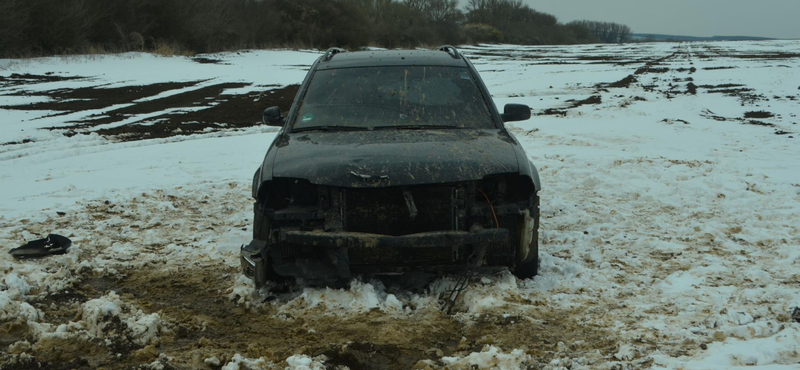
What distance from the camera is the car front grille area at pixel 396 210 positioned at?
4.40m

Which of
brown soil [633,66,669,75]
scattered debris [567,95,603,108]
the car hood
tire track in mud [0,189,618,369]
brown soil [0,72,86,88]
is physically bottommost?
tire track in mud [0,189,618,369]

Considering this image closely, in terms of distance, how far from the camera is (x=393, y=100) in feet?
18.2

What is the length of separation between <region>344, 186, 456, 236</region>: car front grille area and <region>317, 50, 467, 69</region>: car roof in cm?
186

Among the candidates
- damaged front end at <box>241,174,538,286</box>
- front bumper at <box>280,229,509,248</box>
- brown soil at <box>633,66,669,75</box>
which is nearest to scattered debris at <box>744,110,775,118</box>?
damaged front end at <box>241,174,538,286</box>

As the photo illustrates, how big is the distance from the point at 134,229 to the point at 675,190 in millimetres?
5784

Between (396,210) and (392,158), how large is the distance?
1.13ft

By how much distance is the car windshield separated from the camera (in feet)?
17.6

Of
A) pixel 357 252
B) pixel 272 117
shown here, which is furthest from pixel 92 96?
pixel 357 252

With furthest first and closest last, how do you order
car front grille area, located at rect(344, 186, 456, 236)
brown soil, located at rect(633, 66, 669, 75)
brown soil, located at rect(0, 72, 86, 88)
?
1. brown soil, located at rect(633, 66, 669, 75)
2. brown soil, located at rect(0, 72, 86, 88)
3. car front grille area, located at rect(344, 186, 456, 236)

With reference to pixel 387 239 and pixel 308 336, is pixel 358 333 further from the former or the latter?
pixel 387 239

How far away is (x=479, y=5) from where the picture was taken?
10388 centimetres

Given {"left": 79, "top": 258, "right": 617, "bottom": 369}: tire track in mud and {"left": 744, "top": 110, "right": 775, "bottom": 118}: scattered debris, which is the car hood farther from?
{"left": 744, "top": 110, "right": 775, "bottom": 118}: scattered debris

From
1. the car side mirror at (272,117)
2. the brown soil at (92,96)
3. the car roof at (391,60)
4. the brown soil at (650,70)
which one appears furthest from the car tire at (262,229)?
the brown soil at (650,70)

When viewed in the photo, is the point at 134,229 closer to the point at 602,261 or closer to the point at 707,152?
the point at 602,261
